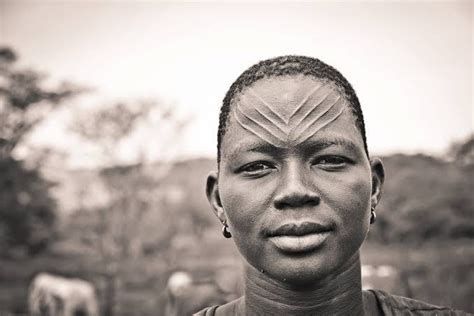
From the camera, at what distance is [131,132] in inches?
307

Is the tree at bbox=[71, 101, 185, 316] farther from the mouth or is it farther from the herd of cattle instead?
the mouth

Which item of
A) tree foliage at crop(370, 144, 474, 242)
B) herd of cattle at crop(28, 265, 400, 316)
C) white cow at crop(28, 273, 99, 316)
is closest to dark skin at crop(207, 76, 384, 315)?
tree foliage at crop(370, 144, 474, 242)

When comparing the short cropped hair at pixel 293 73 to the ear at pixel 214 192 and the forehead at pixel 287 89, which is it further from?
the ear at pixel 214 192

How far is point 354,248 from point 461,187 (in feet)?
21.3

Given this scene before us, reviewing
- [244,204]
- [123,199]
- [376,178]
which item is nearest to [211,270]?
[123,199]

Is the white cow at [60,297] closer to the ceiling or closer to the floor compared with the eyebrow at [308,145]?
closer to the floor

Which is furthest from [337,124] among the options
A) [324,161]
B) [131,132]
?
[131,132]

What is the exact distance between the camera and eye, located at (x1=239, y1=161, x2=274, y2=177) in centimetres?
159

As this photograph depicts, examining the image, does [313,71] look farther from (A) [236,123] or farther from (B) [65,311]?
(B) [65,311]

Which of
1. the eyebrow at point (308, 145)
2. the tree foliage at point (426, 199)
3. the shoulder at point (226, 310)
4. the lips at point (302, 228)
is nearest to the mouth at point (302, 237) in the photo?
the lips at point (302, 228)

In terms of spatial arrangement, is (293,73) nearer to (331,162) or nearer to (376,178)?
(331,162)

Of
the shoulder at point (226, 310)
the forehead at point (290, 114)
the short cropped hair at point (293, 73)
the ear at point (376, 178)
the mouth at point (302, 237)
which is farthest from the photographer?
the shoulder at point (226, 310)

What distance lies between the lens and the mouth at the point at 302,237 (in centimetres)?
148

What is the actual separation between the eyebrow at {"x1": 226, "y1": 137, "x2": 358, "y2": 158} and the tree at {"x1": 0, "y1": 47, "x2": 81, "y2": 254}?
698 centimetres
